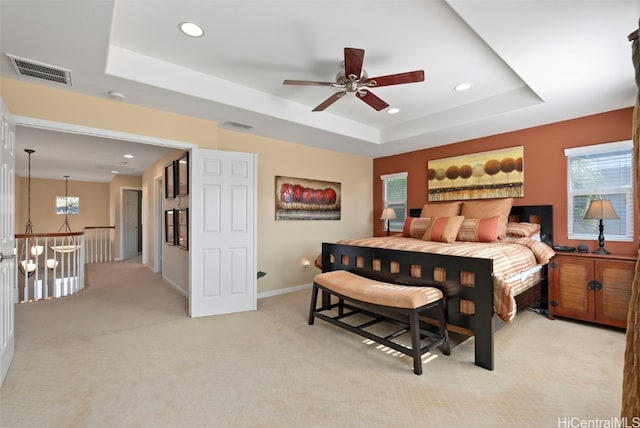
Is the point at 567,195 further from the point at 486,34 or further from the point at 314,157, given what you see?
the point at 314,157

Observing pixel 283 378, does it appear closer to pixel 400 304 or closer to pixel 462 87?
pixel 400 304

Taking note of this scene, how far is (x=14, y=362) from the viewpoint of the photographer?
2.36 metres

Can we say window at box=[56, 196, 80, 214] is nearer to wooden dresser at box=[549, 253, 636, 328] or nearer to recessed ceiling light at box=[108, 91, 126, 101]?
recessed ceiling light at box=[108, 91, 126, 101]

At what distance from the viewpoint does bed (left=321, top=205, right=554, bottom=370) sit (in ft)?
7.46

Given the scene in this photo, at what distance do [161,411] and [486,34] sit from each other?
3.34 meters

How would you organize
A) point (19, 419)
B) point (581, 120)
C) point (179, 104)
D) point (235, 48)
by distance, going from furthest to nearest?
point (581, 120)
point (179, 104)
point (235, 48)
point (19, 419)

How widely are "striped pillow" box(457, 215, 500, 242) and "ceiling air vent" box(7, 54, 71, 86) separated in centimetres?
439

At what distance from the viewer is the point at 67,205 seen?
9.46 meters

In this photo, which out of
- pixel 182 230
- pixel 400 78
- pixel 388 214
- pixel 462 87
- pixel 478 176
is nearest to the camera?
pixel 400 78

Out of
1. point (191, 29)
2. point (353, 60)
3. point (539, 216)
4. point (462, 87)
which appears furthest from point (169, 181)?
point (539, 216)

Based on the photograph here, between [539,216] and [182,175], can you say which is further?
[182,175]

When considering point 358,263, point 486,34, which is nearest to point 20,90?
point 358,263

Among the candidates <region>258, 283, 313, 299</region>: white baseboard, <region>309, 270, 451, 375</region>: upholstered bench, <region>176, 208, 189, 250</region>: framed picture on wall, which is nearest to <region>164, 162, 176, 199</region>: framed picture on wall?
<region>176, 208, 189, 250</region>: framed picture on wall

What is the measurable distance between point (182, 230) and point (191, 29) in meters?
3.05
